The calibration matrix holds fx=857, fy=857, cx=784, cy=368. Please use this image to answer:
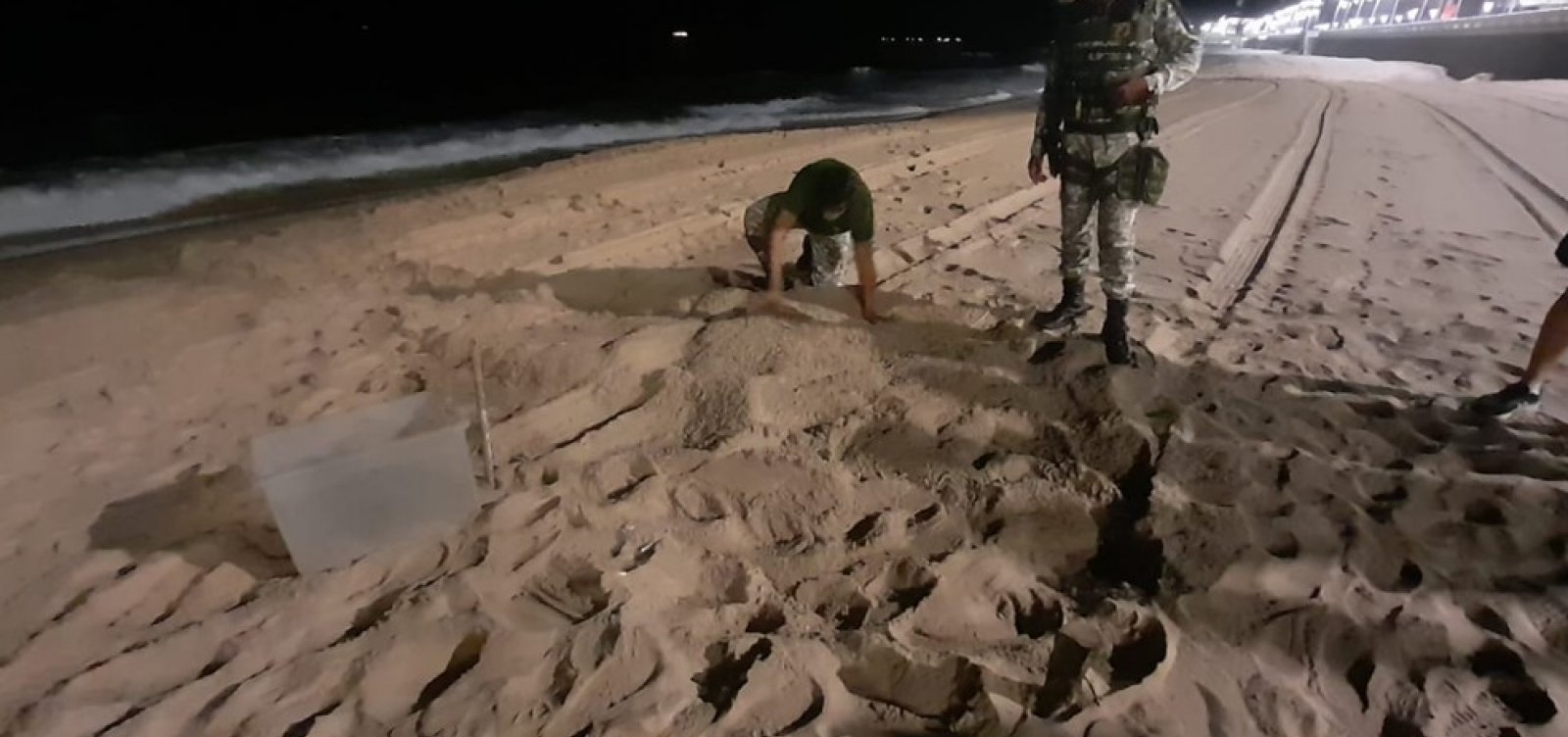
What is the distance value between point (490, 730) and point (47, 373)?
3.18 meters

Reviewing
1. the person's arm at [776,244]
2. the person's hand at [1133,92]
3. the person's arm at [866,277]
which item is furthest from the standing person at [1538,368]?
the person's arm at [776,244]

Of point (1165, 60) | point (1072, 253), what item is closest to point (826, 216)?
point (1072, 253)

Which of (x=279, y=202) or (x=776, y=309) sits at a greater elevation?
(x=279, y=202)

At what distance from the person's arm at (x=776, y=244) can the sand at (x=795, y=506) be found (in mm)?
201

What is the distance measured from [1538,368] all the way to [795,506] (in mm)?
3158

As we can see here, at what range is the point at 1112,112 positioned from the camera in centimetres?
371

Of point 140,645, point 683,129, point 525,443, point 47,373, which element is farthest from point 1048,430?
point 683,129

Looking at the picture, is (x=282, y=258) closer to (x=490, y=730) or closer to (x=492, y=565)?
(x=492, y=565)

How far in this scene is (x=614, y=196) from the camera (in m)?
7.01

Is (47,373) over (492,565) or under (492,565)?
over

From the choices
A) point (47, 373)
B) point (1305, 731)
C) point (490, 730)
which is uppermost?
point (47, 373)

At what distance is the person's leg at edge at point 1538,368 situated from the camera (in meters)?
3.45

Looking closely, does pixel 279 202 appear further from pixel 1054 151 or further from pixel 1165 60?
pixel 1165 60

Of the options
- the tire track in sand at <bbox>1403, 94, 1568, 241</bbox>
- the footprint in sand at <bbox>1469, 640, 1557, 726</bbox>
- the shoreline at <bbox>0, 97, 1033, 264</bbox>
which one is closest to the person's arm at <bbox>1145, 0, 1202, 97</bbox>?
the footprint in sand at <bbox>1469, 640, 1557, 726</bbox>
